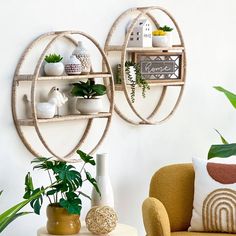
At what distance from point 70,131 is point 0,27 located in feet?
2.37

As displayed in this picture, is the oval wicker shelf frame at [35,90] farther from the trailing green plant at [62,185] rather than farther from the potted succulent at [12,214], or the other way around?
the potted succulent at [12,214]

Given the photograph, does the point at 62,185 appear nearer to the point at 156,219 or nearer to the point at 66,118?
the point at 66,118

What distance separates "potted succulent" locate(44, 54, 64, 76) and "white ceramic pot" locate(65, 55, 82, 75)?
0.06m

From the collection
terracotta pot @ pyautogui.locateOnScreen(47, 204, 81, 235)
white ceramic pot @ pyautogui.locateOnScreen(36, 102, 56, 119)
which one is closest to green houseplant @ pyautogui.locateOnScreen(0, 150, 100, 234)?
terracotta pot @ pyautogui.locateOnScreen(47, 204, 81, 235)

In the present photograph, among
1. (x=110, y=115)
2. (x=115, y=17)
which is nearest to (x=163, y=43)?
(x=115, y=17)

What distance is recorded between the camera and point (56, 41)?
12.9ft

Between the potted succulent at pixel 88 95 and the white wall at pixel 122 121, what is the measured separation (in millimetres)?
317

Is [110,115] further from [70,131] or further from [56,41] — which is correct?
[56,41]

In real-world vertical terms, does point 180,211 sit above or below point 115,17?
below

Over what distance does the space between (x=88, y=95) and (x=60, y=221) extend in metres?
0.74

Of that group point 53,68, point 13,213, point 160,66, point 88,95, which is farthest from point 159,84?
point 13,213

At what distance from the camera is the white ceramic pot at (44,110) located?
12.3ft

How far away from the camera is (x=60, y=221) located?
143 inches

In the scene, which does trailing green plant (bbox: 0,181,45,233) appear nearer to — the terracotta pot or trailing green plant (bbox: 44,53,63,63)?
the terracotta pot
